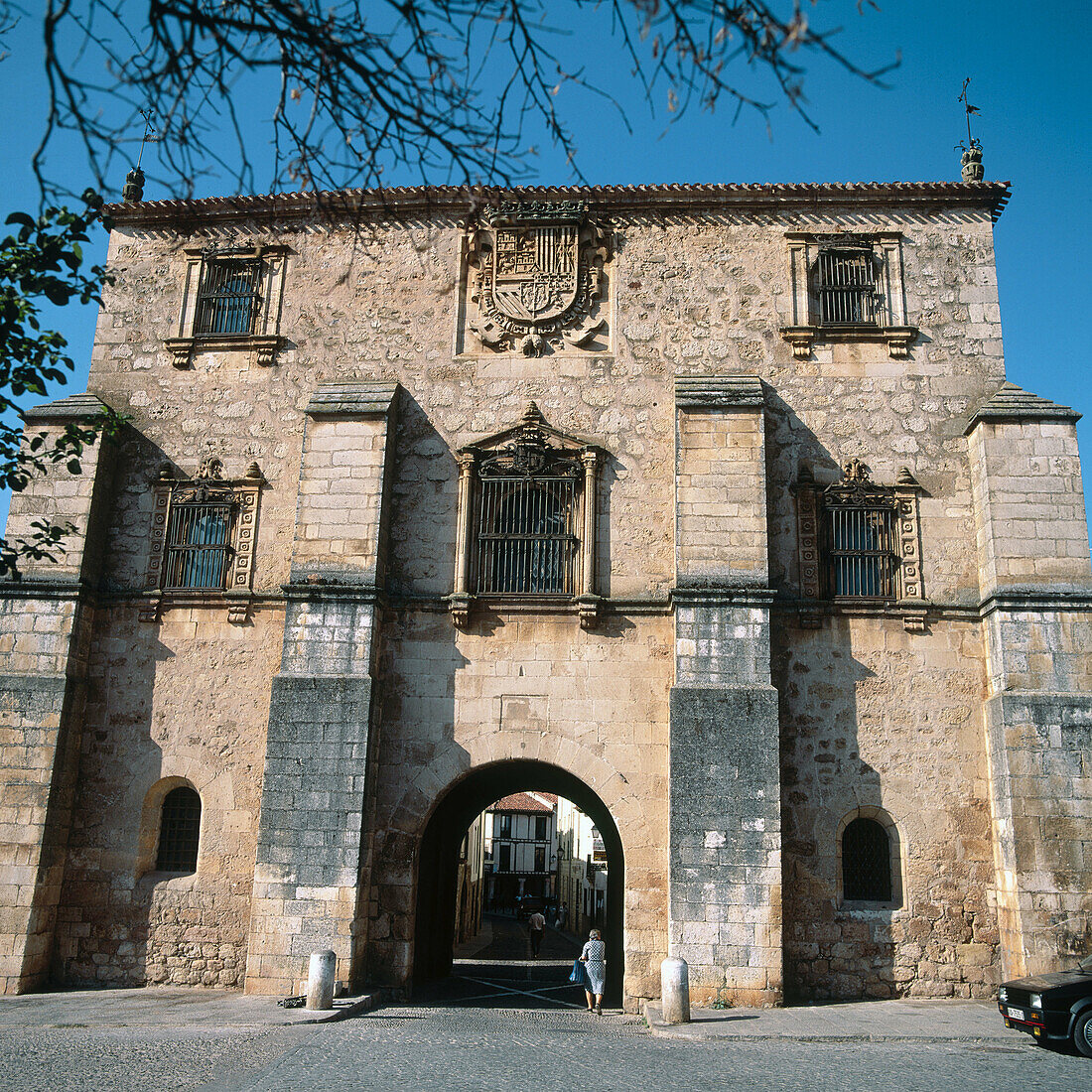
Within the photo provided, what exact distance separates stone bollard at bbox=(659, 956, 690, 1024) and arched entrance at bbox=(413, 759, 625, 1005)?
2234 millimetres

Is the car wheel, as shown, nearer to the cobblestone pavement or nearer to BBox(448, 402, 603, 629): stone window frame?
the cobblestone pavement

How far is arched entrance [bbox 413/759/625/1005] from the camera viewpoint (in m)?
13.0

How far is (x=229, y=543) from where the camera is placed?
1325cm

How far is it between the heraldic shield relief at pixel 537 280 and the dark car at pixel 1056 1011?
9110mm

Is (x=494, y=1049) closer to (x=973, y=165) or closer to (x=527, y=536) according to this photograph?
A: (x=527, y=536)

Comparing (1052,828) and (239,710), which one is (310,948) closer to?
(239,710)

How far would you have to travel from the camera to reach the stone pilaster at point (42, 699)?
1176 centimetres

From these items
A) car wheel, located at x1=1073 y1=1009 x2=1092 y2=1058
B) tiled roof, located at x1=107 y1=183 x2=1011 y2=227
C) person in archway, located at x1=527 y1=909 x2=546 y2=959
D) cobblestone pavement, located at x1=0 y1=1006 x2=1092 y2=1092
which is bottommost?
person in archway, located at x1=527 y1=909 x2=546 y2=959

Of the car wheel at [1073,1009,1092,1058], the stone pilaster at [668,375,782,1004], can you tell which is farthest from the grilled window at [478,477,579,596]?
the car wheel at [1073,1009,1092,1058]

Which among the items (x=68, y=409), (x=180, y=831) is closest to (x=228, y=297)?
(x=68, y=409)

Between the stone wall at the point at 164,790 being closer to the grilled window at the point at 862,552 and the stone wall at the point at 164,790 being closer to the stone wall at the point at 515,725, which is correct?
A: the stone wall at the point at 515,725

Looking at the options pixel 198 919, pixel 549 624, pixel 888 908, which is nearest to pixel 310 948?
pixel 198 919

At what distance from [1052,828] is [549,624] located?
625 cm

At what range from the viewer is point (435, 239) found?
14047mm
